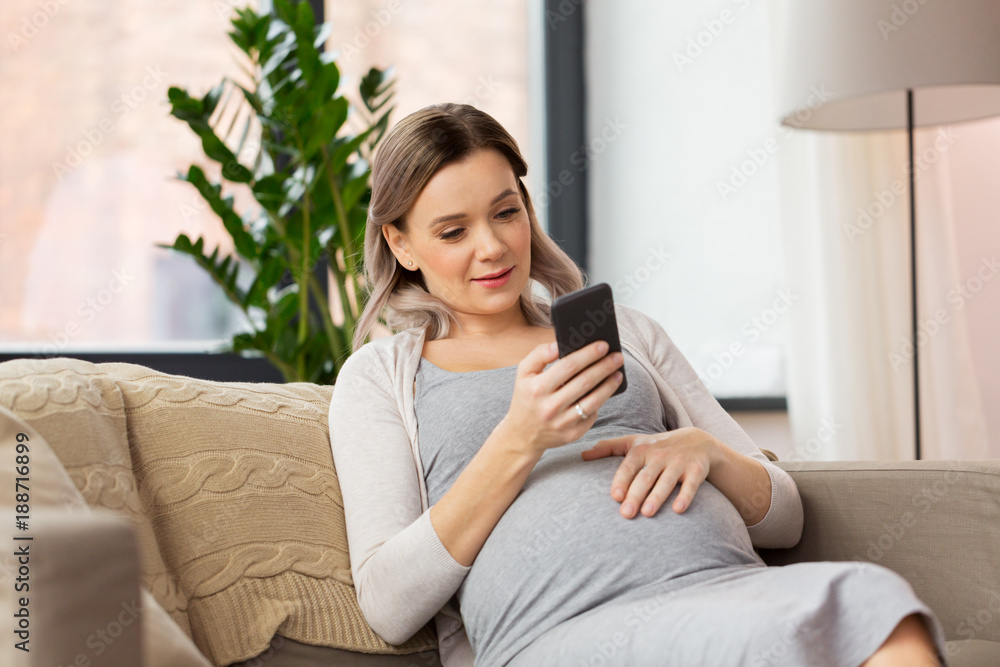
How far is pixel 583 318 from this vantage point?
985 millimetres

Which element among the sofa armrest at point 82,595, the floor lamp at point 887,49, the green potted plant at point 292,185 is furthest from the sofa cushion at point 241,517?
the floor lamp at point 887,49

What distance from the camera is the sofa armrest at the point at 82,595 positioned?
62cm

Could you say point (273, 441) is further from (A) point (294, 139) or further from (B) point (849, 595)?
(A) point (294, 139)

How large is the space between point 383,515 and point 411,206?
1.49 ft

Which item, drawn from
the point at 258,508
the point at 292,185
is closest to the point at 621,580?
the point at 258,508

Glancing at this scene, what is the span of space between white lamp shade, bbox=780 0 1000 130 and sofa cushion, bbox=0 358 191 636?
1.69 metres

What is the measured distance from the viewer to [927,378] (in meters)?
2.53

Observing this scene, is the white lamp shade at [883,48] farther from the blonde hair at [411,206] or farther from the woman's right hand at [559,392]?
the woman's right hand at [559,392]

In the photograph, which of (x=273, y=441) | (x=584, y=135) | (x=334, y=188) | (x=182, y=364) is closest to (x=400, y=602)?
(x=273, y=441)

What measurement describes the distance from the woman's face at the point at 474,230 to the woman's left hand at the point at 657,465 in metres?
0.30

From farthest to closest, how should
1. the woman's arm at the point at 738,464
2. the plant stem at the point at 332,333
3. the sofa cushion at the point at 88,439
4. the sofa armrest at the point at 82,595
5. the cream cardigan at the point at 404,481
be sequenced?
the plant stem at the point at 332,333
the woman's arm at the point at 738,464
the cream cardigan at the point at 404,481
the sofa cushion at the point at 88,439
the sofa armrest at the point at 82,595

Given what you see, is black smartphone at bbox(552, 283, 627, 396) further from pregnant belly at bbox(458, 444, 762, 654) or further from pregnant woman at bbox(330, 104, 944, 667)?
pregnant belly at bbox(458, 444, 762, 654)

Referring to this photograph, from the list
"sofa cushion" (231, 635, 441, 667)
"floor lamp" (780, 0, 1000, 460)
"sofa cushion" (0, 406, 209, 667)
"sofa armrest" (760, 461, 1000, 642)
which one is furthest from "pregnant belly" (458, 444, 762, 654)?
"floor lamp" (780, 0, 1000, 460)

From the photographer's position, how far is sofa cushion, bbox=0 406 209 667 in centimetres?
62
